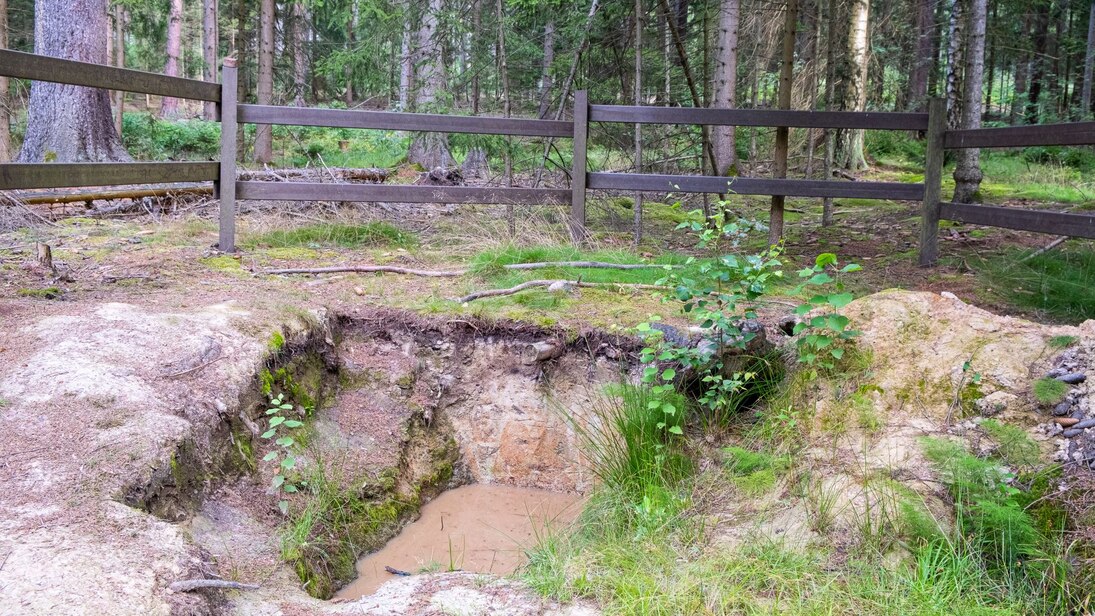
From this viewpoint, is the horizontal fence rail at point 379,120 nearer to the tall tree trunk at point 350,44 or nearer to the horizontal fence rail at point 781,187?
the horizontal fence rail at point 781,187

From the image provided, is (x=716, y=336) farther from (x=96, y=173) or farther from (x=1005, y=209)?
(x=96, y=173)

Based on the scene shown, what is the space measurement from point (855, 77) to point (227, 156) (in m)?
9.04

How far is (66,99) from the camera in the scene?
1020cm

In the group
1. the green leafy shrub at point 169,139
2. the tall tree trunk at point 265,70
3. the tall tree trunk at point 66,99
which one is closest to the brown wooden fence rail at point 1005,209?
the tall tree trunk at point 66,99

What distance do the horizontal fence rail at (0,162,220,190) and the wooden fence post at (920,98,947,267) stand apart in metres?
6.57

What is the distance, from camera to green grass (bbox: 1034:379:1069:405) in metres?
3.51

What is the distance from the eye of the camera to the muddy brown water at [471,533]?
4.06 m

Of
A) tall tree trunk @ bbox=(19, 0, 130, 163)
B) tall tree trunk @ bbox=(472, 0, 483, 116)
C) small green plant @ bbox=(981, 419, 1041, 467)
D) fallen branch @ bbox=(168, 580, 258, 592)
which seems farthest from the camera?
tall tree trunk @ bbox=(19, 0, 130, 163)

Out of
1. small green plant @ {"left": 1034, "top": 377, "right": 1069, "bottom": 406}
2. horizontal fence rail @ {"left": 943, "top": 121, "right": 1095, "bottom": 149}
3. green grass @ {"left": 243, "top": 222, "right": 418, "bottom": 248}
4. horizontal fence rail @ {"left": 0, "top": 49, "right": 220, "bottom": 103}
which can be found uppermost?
horizontal fence rail @ {"left": 0, "top": 49, "right": 220, "bottom": 103}

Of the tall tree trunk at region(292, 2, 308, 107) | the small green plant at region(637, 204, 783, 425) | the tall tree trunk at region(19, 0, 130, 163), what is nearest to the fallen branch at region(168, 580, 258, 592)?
the small green plant at region(637, 204, 783, 425)

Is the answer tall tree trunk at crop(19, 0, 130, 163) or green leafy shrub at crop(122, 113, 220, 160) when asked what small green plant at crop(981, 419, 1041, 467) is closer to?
tall tree trunk at crop(19, 0, 130, 163)

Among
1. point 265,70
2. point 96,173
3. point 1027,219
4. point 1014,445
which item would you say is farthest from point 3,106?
point 1014,445

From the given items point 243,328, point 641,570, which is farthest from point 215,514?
point 641,570

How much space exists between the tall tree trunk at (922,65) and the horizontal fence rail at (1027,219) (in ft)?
47.5
